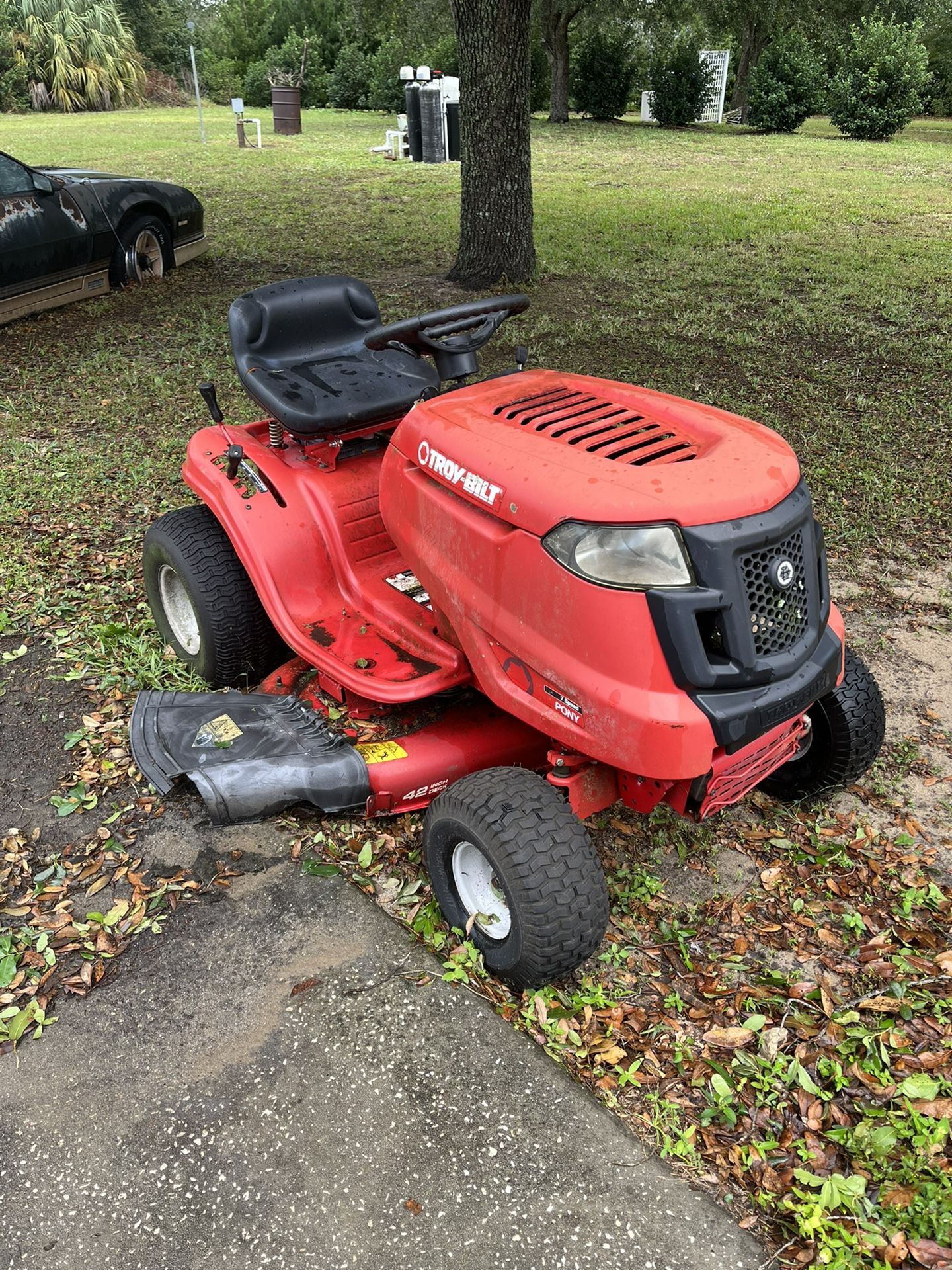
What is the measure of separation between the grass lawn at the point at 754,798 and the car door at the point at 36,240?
0.89ft

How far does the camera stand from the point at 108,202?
757cm

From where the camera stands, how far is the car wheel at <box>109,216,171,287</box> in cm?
795

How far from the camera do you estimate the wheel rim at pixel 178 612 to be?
12.0 feet

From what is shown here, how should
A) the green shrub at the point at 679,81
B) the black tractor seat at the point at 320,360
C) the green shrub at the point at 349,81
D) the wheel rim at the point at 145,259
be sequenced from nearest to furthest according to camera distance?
the black tractor seat at the point at 320,360
the wheel rim at the point at 145,259
the green shrub at the point at 679,81
the green shrub at the point at 349,81

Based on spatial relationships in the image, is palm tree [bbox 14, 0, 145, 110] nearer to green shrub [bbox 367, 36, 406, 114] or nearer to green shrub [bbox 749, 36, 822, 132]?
green shrub [bbox 367, 36, 406, 114]

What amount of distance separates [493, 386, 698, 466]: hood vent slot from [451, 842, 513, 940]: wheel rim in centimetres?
100

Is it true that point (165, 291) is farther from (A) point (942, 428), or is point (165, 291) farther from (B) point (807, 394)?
(A) point (942, 428)

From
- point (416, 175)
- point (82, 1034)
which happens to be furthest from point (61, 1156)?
point (416, 175)

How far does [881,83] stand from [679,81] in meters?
4.35

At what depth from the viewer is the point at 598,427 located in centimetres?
242

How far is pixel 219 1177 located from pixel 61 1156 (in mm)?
333

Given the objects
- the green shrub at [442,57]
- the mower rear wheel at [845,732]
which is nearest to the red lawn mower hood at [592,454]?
the mower rear wheel at [845,732]

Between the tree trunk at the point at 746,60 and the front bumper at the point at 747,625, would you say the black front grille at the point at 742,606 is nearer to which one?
the front bumper at the point at 747,625

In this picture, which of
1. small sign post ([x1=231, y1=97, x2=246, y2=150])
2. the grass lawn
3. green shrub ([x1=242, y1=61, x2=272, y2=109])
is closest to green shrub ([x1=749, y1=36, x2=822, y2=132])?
small sign post ([x1=231, y1=97, x2=246, y2=150])
